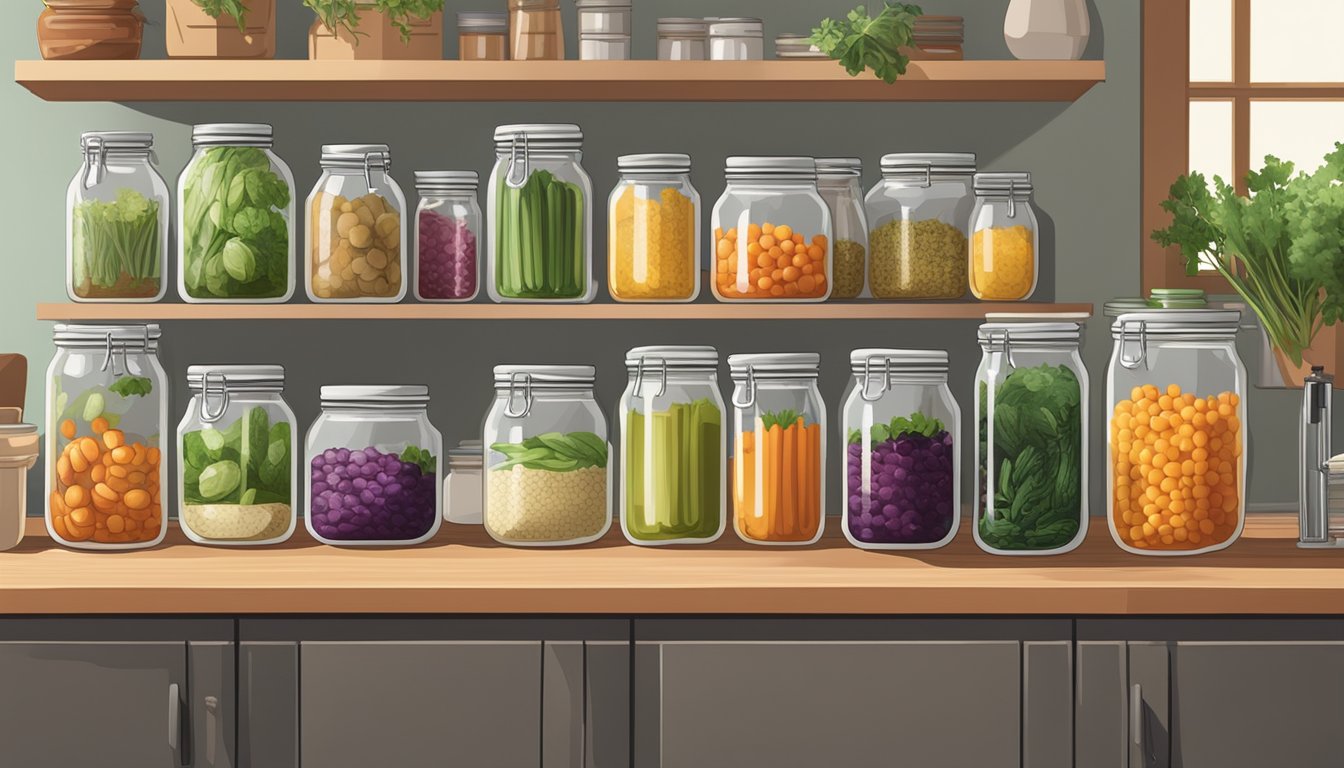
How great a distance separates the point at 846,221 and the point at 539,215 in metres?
0.50

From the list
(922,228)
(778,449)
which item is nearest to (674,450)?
(778,449)

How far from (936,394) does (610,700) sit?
2.17 feet

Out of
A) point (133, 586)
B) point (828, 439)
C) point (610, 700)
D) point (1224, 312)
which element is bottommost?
point (610, 700)

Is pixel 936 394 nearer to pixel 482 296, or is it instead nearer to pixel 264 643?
pixel 482 296

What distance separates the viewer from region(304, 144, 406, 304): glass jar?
6.95ft

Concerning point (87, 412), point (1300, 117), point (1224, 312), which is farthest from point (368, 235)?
point (1300, 117)

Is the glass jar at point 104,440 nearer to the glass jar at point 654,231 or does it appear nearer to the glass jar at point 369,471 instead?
the glass jar at point 369,471

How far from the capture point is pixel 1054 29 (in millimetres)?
2180

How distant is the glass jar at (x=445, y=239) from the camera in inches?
86.0

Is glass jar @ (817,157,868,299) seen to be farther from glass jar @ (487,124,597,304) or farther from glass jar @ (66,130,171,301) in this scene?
glass jar @ (66,130,171,301)

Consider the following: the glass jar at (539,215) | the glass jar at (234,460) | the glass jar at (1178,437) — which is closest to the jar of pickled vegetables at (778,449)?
the glass jar at (539,215)

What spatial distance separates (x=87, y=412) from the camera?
2.00 m

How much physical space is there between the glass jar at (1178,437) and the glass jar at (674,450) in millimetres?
585

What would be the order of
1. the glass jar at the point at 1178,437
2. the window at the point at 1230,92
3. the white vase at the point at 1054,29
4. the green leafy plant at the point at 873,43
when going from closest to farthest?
the glass jar at the point at 1178,437
the green leafy plant at the point at 873,43
the white vase at the point at 1054,29
the window at the point at 1230,92
